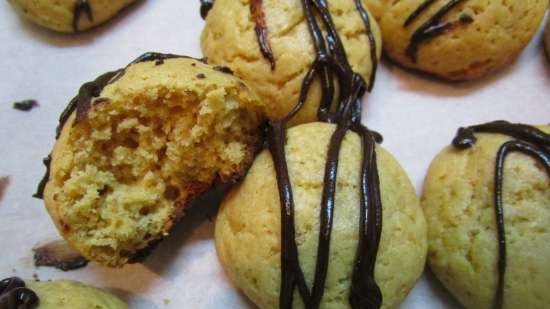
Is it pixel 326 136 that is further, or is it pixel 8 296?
pixel 326 136

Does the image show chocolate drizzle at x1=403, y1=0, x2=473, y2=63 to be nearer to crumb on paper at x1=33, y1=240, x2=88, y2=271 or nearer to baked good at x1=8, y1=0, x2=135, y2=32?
baked good at x1=8, y1=0, x2=135, y2=32

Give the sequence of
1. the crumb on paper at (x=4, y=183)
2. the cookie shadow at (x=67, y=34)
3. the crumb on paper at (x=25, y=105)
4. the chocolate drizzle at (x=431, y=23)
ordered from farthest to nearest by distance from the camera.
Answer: the cookie shadow at (x=67, y=34), the crumb on paper at (x=25, y=105), the chocolate drizzle at (x=431, y=23), the crumb on paper at (x=4, y=183)

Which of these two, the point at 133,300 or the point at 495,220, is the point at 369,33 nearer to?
the point at 495,220

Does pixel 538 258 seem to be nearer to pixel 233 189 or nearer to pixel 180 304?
pixel 233 189

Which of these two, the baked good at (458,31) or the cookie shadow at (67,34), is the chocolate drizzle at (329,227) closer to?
the baked good at (458,31)

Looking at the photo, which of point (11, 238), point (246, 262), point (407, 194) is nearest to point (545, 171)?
point (407, 194)

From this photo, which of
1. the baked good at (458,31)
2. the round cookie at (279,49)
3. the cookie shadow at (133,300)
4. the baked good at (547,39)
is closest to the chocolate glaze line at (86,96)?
the round cookie at (279,49)

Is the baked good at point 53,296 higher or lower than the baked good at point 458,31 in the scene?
lower
